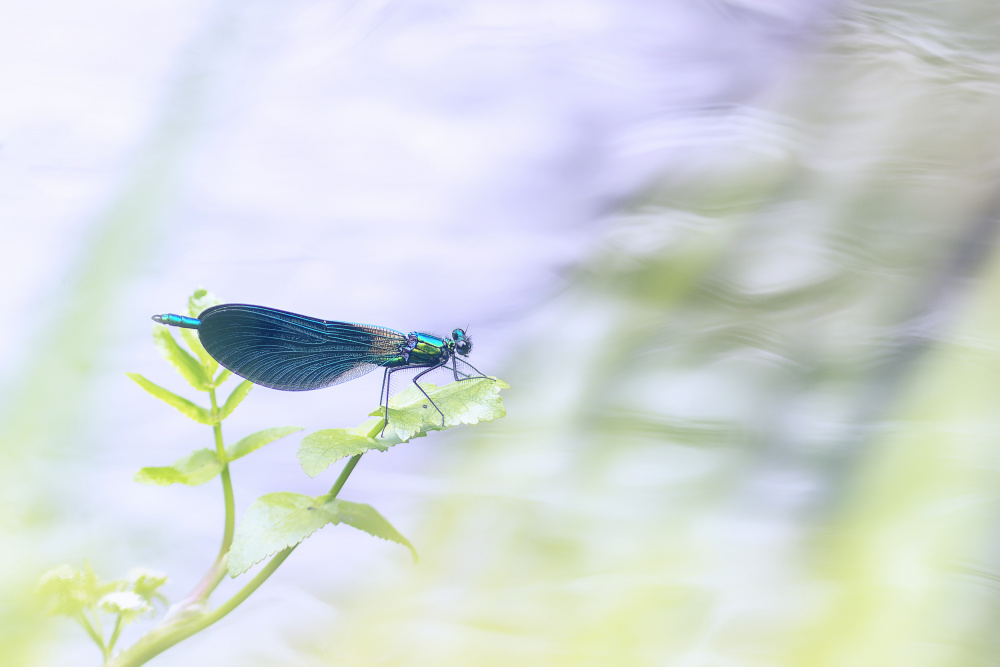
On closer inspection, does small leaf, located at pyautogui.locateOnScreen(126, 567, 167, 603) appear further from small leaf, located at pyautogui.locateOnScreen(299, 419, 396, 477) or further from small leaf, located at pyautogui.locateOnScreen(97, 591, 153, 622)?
small leaf, located at pyautogui.locateOnScreen(299, 419, 396, 477)

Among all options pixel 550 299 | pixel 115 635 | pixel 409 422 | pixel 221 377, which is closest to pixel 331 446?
pixel 409 422

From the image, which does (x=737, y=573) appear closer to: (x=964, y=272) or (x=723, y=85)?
(x=964, y=272)

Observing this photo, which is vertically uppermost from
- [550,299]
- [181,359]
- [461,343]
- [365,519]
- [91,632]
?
[550,299]

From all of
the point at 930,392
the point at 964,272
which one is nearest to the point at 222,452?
the point at 930,392

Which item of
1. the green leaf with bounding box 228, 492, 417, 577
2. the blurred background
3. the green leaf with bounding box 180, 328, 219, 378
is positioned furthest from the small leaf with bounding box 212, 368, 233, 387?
the blurred background

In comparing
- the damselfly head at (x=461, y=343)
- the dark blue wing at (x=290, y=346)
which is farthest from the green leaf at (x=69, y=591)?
the damselfly head at (x=461, y=343)

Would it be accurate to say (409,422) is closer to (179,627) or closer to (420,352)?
(420,352)

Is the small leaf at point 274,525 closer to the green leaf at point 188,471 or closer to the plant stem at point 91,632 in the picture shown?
the green leaf at point 188,471

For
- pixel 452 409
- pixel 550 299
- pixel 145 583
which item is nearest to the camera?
pixel 452 409
